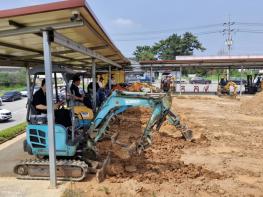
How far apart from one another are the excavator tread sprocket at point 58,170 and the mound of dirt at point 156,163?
0.67 meters

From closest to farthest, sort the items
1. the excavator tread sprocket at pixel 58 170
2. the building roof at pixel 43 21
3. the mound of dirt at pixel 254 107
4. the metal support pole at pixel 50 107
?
1. the building roof at pixel 43 21
2. the metal support pole at pixel 50 107
3. the excavator tread sprocket at pixel 58 170
4. the mound of dirt at pixel 254 107

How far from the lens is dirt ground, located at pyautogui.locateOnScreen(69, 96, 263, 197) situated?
18.7 feet

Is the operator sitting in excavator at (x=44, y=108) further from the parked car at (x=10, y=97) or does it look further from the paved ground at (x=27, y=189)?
the parked car at (x=10, y=97)

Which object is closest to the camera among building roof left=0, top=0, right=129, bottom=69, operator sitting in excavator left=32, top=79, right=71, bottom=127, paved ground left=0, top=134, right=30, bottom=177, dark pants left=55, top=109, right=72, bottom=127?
building roof left=0, top=0, right=129, bottom=69

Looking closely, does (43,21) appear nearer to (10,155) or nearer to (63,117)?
(63,117)

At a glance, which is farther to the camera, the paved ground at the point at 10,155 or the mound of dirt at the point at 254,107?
the mound of dirt at the point at 254,107

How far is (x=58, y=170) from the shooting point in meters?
6.16

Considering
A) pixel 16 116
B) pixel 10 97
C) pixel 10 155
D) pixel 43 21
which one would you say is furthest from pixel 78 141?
pixel 10 97

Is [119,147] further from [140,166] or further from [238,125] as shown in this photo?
[238,125]

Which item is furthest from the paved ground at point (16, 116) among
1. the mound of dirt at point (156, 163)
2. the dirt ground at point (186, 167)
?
the mound of dirt at point (156, 163)

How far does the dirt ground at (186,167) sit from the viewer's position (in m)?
5.71

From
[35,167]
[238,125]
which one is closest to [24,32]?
[35,167]

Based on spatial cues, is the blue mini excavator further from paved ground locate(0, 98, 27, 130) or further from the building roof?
paved ground locate(0, 98, 27, 130)

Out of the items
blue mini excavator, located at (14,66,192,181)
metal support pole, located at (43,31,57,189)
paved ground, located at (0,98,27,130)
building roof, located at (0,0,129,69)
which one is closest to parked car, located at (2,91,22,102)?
paved ground, located at (0,98,27,130)
